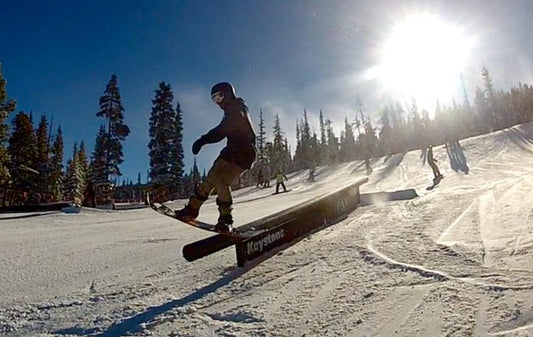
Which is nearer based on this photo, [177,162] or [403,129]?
[177,162]

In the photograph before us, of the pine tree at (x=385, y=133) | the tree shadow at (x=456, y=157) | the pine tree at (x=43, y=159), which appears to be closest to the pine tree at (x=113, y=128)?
the pine tree at (x=43, y=159)

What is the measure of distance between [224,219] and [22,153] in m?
45.1

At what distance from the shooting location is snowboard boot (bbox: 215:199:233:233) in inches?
152

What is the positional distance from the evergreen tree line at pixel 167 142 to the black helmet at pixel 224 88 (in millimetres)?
1538

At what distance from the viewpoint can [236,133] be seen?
3889 mm

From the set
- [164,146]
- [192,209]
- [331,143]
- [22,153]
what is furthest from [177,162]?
[331,143]

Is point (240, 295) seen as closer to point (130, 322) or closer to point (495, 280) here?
point (130, 322)

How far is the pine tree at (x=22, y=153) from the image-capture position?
124ft

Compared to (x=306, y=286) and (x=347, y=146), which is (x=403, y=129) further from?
(x=306, y=286)

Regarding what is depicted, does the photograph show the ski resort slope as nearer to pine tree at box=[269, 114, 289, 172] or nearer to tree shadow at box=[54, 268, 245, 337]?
tree shadow at box=[54, 268, 245, 337]

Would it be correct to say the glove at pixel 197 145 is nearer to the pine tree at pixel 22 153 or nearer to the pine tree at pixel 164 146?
the pine tree at pixel 164 146

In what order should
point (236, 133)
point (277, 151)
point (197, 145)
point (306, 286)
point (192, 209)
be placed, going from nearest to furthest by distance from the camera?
point (306, 286)
point (197, 145)
point (236, 133)
point (192, 209)
point (277, 151)

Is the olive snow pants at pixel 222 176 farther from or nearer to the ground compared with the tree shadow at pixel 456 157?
nearer to the ground

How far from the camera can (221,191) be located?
3.96 m
